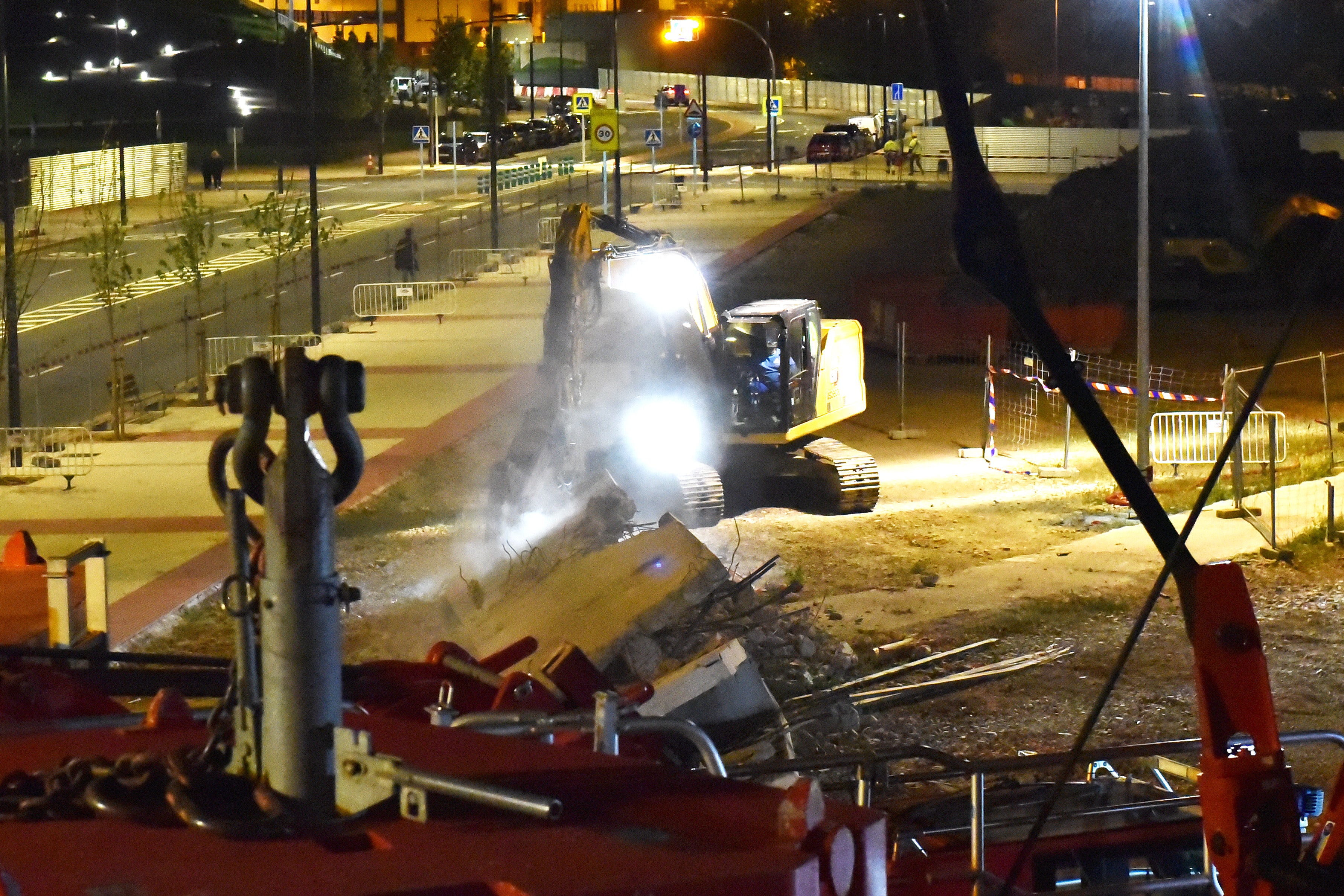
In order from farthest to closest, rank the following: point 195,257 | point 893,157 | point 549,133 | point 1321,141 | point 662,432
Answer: point 549,133
point 893,157
point 1321,141
point 195,257
point 662,432

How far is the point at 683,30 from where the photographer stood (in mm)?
95312

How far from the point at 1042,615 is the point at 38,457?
37.2 ft

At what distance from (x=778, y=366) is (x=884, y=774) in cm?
1183

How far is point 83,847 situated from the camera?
2.87 meters

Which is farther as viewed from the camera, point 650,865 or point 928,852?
point 928,852

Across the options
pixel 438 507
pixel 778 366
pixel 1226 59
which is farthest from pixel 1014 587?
pixel 1226 59

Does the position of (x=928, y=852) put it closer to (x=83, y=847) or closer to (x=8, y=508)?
(x=83, y=847)

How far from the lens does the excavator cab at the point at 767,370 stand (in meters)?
16.6

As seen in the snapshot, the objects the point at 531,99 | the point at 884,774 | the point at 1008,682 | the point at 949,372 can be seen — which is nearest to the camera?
the point at 884,774

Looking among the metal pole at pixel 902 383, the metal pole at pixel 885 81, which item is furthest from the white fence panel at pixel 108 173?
the metal pole at pixel 885 81

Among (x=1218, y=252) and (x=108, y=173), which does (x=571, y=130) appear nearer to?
(x=108, y=173)

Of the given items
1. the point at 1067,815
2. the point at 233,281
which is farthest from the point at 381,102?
the point at 1067,815

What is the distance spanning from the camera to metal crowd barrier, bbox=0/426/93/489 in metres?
18.3

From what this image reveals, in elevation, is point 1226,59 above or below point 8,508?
above
